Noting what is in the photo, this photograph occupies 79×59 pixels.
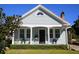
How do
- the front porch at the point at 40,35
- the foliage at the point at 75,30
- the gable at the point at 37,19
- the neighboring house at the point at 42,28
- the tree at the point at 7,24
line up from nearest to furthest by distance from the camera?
the tree at the point at 7,24
the foliage at the point at 75,30
the front porch at the point at 40,35
the neighboring house at the point at 42,28
the gable at the point at 37,19

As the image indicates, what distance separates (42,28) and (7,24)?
4.28 metres

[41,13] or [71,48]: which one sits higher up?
[41,13]

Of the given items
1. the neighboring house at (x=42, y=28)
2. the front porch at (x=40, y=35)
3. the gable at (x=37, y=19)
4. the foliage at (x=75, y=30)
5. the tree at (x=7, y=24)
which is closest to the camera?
the tree at (x=7, y=24)

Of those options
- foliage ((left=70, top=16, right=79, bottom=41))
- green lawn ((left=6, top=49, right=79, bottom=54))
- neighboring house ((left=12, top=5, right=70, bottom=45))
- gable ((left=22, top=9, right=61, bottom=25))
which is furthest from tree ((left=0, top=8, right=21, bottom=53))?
foliage ((left=70, top=16, right=79, bottom=41))

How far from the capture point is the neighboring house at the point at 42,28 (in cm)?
2498

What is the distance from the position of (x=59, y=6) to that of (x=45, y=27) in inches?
165

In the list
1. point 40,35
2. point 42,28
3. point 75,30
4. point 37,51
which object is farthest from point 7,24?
point 42,28

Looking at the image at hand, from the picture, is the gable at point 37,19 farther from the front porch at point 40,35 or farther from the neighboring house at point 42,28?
the front porch at point 40,35

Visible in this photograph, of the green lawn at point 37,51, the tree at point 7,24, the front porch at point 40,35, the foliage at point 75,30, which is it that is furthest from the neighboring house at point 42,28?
the green lawn at point 37,51

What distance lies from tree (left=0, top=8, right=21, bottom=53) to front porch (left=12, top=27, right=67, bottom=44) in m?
0.60

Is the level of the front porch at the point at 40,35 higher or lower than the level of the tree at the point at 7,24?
lower
